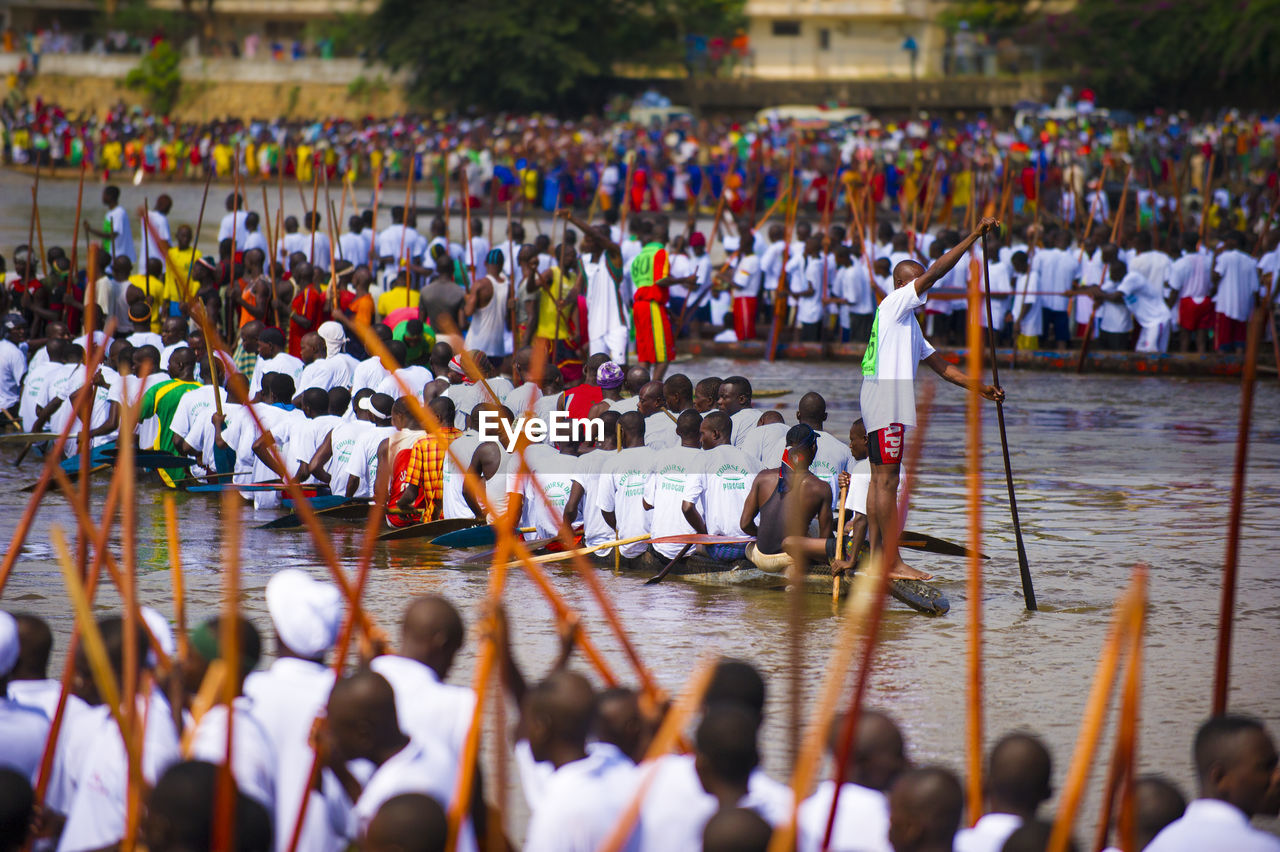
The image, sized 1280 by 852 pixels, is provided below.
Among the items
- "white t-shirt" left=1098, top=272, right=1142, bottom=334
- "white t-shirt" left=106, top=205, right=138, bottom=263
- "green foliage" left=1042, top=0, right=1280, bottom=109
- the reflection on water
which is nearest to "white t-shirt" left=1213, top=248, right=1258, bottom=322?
"white t-shirt" left=1098, top=272, right=1142, bottom=334

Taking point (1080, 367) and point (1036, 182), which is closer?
point (1080, 367)

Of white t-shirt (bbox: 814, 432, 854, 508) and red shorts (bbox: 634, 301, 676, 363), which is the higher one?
red shorts (bbox: 634, 301, 676, 363)

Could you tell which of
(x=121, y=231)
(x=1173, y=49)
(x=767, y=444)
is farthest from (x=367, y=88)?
(x=767, y=444)

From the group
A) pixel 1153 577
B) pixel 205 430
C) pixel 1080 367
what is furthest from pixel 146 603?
pixel 1080 367

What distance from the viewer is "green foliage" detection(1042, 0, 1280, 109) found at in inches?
1565

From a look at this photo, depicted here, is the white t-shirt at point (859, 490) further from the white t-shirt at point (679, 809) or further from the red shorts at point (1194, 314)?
the red shorts at point (1194, 314)

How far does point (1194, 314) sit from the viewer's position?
1666 centimetres

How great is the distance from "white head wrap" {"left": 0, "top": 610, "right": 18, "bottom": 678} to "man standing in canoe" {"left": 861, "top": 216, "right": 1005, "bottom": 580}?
170 inches

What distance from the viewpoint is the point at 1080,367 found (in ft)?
54.4

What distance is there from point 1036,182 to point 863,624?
18.7 metres

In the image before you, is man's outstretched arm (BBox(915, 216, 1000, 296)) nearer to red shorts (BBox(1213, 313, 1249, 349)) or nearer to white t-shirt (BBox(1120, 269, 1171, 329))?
white t-shirt (BBox(1120, 269, 1171, 329))

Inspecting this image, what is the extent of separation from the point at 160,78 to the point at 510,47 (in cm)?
1518

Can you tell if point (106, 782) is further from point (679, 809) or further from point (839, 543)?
point (839, 543)

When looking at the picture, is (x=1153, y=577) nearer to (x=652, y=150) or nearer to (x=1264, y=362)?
(x=1264, y=362)
